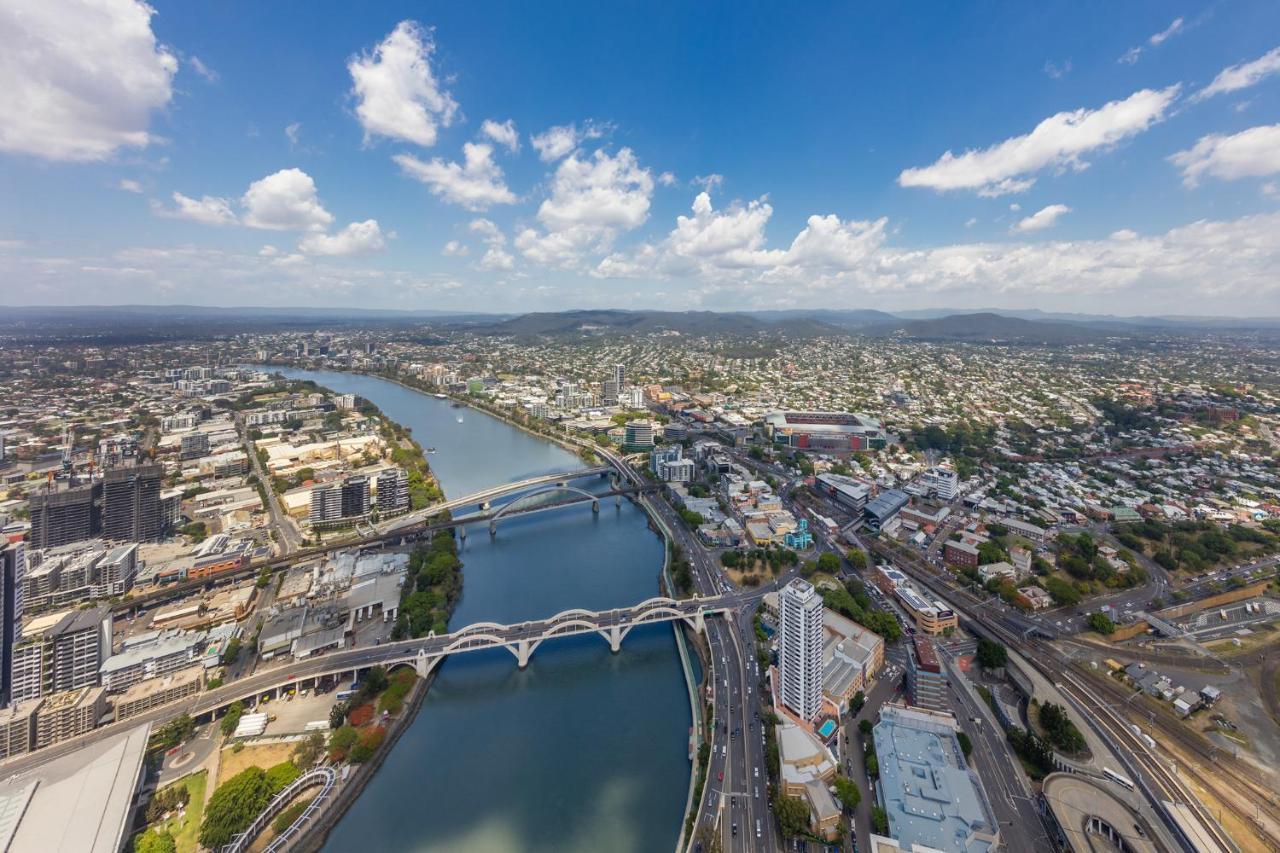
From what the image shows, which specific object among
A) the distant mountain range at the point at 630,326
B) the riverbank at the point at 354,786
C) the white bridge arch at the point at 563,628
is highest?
the distant mountain range at the point at 630,326

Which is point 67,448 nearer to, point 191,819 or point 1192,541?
point 191,819

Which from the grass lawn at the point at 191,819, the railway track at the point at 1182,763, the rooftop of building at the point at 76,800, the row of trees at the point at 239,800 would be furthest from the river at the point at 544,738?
the railway track at the point at 1182,763

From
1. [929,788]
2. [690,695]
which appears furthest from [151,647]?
[929,788]

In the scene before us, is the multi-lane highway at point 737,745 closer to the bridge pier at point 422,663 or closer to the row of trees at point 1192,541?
the bridge pier at point 422,663

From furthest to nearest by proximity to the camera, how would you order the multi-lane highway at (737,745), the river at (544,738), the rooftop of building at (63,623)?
the rooftop of building at (63,623), the river at (544,738), the multi-lane highway at (737,745)

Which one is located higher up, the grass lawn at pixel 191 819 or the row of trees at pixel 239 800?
the row of trees at pixel 239 800

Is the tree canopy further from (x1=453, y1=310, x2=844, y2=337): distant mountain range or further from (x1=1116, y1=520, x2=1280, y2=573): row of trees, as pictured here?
(x1=453, y1=310, x2=844, y2=337): distant mountain range
